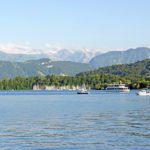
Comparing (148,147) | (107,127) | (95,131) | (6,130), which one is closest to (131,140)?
(148,147)

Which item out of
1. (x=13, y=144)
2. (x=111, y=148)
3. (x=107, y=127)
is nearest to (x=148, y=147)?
(x=111, y=148)

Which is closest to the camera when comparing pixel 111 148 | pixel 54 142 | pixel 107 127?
pixel 111 148

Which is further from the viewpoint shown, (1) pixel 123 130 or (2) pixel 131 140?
(1) pixel 123 130

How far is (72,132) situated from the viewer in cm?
4991

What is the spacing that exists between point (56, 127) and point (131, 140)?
12940 mm

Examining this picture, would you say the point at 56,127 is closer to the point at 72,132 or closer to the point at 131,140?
the point at 72,132

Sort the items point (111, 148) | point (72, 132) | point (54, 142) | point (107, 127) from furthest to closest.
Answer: point (107, 127), point (72, 132), point (54, 142), point (111, 148)

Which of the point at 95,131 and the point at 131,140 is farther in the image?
the point at 95,131

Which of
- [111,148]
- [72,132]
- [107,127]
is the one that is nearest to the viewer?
[111,148]

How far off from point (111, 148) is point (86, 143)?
314cm

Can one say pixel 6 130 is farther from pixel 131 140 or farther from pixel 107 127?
pixel 131 140

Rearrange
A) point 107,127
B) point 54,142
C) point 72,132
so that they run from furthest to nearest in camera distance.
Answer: point 107,127, point 72,132, point 54,142

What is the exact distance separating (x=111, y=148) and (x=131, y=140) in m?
4.34

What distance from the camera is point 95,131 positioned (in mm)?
50688
